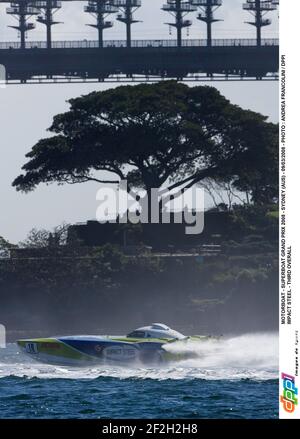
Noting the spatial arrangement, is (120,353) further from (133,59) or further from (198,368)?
(133,59)

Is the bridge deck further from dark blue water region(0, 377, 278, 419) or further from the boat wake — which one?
dark blue water region(0, 377, 278, 419)

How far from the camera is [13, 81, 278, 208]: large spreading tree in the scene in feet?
325

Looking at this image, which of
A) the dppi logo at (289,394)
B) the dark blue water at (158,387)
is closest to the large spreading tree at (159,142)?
the dark blue water at (158,387)

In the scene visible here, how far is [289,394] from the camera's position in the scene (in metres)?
18.5

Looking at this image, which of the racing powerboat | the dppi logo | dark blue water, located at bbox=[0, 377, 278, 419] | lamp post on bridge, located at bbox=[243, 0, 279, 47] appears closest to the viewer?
the dppi logo

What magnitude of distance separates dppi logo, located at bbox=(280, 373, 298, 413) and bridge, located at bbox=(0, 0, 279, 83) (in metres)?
80.2

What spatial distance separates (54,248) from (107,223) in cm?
409

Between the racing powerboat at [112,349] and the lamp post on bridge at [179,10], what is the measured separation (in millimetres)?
51503

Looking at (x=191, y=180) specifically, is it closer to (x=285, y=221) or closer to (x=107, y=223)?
(x=107, y=223)

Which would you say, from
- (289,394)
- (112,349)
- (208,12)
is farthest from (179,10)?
(289,394)

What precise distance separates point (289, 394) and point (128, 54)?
87.5 m

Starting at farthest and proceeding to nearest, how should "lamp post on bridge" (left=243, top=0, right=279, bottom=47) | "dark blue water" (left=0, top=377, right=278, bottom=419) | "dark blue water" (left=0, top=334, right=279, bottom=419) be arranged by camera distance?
"lamp post on bridge" (left=243, top=0, right=279, bottom=47) < "dark blue water" (left=0, top=334, right=279, bottom=419) < "dark blue water" (left=0, top=377, right=278, bottom=419)

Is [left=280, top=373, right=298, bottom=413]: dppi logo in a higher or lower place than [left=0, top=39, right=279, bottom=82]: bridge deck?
lower

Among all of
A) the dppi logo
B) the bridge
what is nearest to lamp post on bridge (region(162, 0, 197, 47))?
the bridge
